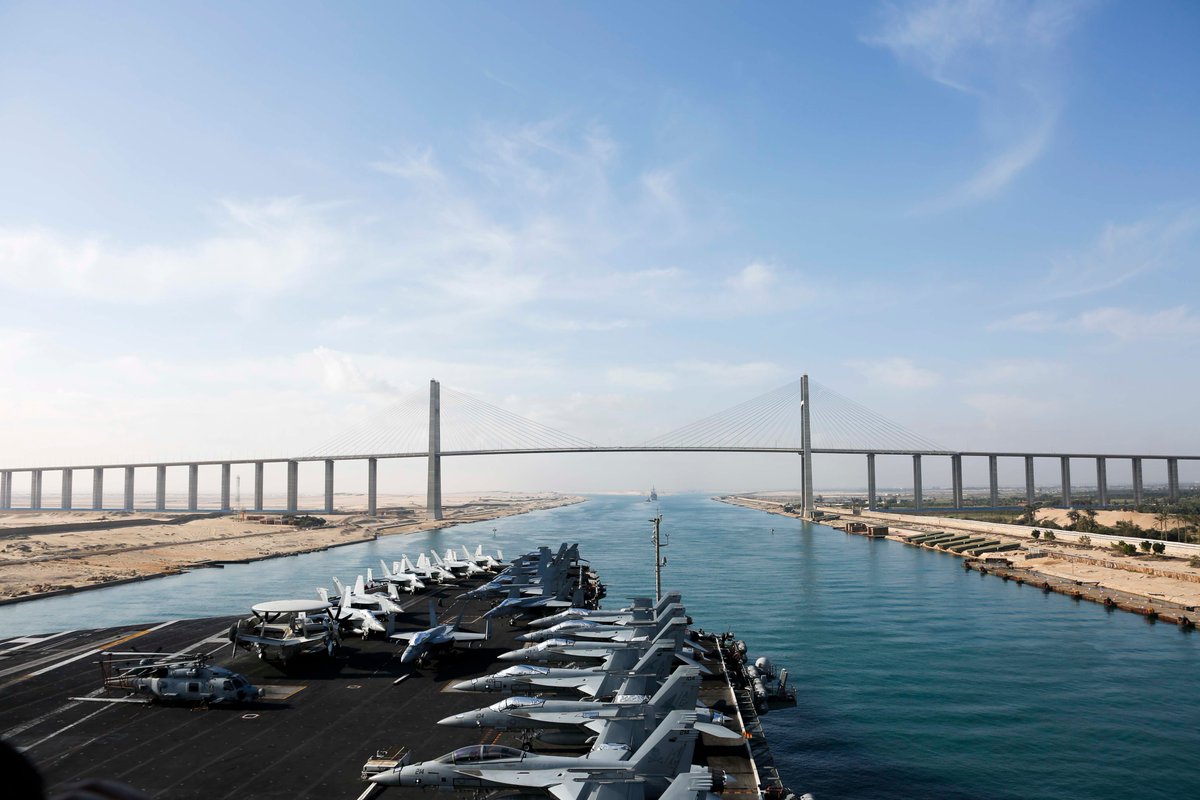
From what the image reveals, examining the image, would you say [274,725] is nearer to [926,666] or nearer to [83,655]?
[83,655]

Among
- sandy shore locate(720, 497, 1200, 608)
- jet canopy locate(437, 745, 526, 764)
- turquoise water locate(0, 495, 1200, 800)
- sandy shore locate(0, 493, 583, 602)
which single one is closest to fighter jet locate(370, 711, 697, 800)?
jet canopy locate(437, 745, 526, 764)

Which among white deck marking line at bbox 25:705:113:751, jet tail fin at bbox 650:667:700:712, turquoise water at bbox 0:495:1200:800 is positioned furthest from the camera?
turquoise water at bbox 0:495:1200:800

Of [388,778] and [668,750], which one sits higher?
[668,750]

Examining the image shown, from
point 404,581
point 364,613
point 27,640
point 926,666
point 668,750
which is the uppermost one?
point 668,750

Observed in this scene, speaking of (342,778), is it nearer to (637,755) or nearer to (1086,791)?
(637,755)

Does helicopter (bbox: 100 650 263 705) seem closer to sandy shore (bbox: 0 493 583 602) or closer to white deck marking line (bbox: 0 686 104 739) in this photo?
white deck marking line (bbox: 0 686 104 739)

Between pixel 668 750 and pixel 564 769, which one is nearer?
pixel 668 750

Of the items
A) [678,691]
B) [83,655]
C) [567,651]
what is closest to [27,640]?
[83,655]

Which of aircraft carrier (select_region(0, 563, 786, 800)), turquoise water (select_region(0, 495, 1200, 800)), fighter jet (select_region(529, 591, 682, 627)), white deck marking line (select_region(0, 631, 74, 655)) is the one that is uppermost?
fighter jet (select_region(529, 591, 682, 627))

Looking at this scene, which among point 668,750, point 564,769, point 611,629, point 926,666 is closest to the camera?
point 668,750
